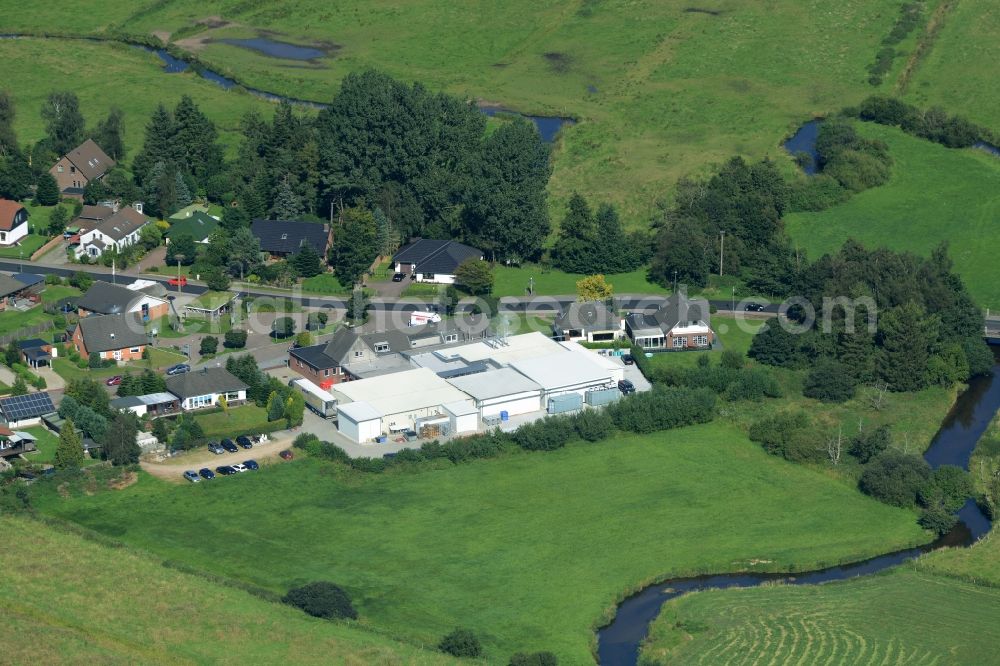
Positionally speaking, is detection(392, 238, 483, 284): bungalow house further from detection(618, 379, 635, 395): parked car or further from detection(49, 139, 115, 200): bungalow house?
detection(49, 139, 115, 200): bungalow house

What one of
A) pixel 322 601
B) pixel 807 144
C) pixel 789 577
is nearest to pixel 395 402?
pixel 322 601

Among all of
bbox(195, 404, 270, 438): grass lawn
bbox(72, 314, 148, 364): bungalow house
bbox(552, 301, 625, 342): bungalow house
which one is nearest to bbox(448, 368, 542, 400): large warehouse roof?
bbox(552, 301, 625, 342): bungalow house

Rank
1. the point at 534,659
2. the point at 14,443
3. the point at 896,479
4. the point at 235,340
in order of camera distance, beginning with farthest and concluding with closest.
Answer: the point at 235,340 < the point at 14,443 < the point at 896,479 < the point at 534,659

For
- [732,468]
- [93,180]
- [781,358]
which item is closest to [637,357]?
[781,358]

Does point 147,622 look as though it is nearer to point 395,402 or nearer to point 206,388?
point 206,388

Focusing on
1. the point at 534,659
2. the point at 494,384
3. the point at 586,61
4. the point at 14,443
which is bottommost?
the point at 14,443

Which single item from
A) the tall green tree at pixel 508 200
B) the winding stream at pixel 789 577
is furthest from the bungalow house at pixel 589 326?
the winding stream at pixel 789 577

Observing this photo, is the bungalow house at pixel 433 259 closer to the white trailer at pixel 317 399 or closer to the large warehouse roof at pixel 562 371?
the large warehouse roof at pixel 562 371
